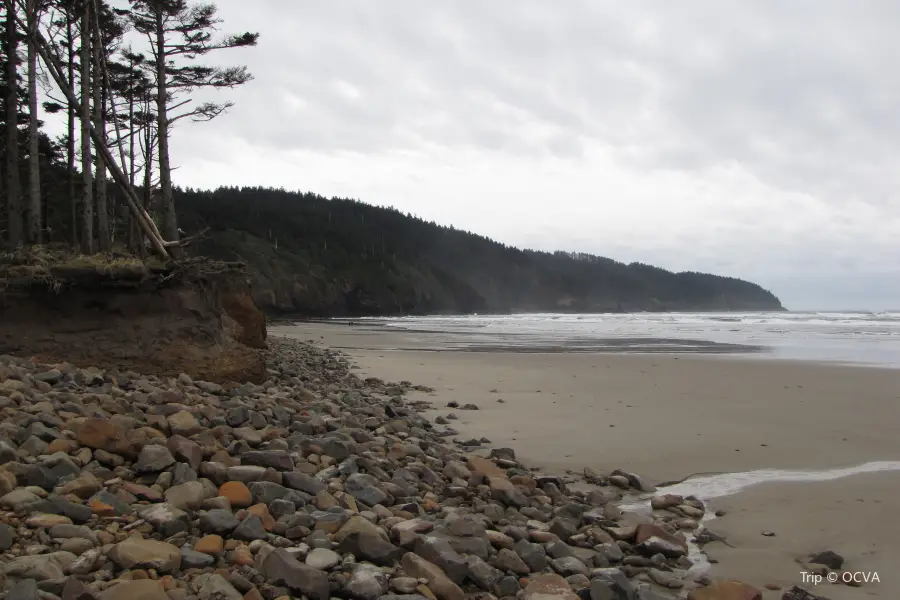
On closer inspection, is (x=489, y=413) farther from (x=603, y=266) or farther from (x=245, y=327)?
(x=603, y=266)

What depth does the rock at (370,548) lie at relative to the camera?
2.80 metres

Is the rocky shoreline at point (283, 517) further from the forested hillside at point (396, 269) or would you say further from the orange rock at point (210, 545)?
the forested hillside at point (396, 269)

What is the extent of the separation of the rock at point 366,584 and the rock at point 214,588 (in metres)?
0.45

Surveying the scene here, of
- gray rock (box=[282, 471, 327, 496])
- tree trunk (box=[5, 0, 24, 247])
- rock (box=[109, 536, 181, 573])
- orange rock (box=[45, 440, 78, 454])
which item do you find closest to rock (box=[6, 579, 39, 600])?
rock (box=[109, 536, 181, 573])

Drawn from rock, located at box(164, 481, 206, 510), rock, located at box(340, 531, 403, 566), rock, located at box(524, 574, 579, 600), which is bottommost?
rock, located at box(524, 574, 579, 600)

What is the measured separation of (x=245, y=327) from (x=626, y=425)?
6928 millimetres

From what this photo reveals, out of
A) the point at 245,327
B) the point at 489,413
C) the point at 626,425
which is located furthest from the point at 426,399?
the point at 245,327

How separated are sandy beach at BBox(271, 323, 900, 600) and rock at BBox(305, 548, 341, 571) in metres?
2.10

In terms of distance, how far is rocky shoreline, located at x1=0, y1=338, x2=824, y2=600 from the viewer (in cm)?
249

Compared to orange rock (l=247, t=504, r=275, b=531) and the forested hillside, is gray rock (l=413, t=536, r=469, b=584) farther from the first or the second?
the forested hillside

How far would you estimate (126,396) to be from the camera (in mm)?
5027

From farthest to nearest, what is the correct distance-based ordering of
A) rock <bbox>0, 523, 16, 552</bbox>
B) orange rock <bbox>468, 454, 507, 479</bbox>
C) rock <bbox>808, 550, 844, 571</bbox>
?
1. orange rock <bbox>468, 454, 507, 479</bbox>
2. rock <bbox>808, 550, 844, 571</bbox>
3. rock <bbox>0, 523, 16, 552</bbox>

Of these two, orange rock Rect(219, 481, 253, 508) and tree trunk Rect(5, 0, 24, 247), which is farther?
tree trunk Rect(5, 0, 24, 247)

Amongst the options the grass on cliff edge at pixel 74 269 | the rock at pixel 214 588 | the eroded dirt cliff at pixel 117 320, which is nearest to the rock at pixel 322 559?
the rock at pixel 214 588
